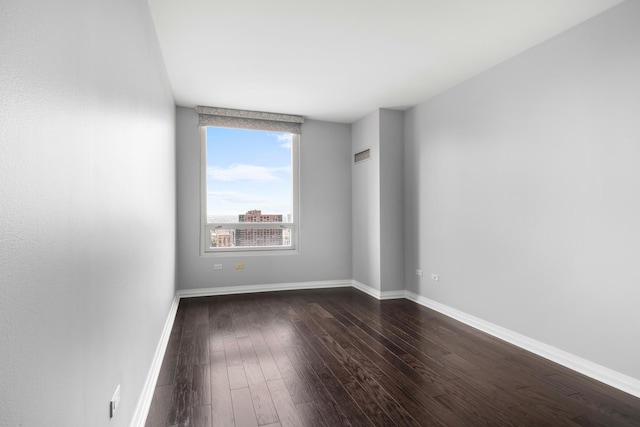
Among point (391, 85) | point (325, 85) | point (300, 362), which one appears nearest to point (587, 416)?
point (300, 362)

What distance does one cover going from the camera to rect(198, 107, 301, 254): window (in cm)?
504

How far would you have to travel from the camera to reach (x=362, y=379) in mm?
2441

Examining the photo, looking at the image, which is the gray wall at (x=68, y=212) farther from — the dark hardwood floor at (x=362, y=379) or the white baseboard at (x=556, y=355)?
the white baseboard at (x=556, y=355)

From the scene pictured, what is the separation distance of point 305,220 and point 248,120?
68.8 inches

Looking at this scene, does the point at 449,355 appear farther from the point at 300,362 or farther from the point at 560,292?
the point at 300,362

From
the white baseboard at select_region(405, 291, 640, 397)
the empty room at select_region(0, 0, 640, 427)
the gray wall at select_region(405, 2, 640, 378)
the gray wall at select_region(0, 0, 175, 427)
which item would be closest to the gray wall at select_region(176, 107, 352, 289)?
the empty room at select_region(0, 0, 640, 427)

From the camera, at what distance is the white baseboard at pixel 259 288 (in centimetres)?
486

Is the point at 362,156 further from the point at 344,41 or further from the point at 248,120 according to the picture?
the point at 344,41

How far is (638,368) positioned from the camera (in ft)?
7.52

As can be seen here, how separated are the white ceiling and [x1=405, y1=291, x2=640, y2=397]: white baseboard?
2.60 m

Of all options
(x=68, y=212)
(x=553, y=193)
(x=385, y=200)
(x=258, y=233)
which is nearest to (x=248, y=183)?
(x=258, y=233)

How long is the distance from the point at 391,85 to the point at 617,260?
2.70 m

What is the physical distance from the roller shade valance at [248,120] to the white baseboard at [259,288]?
7.78 feet

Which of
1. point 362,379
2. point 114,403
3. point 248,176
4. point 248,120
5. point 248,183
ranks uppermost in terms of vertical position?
point 248,120
